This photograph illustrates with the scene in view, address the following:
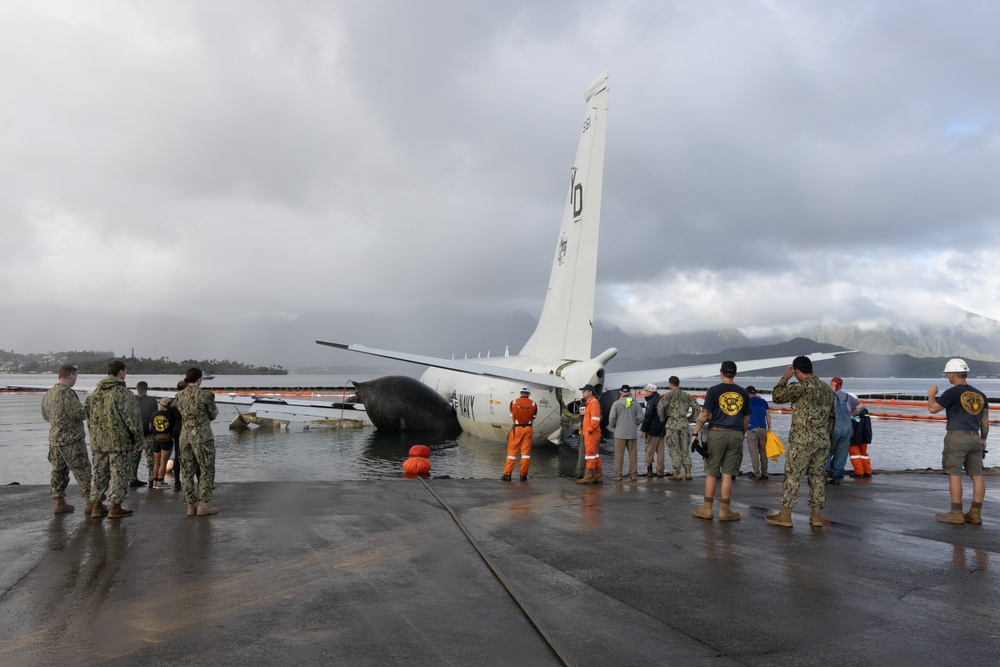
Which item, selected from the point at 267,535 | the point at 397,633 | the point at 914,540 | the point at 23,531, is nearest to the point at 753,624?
the point at 397,633

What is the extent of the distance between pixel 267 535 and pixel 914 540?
25.1ft

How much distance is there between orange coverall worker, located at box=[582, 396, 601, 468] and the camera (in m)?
12.1

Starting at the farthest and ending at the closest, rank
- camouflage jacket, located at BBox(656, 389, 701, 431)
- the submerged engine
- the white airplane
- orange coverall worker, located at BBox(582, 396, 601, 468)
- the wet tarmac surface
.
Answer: the submerged engine → the white airplane → camouflage jacket, located at BBox(656, 389, 701, 431) → orange coverall worker, located at BBox(582, 396, 601, 468) → the wet tarmac surface

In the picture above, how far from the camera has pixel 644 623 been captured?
15.5 ft

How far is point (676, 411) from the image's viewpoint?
1302 cm

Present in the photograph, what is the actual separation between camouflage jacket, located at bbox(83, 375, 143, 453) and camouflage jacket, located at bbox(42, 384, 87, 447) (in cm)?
22

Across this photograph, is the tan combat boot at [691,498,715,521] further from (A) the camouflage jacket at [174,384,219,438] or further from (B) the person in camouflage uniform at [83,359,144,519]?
(B) the person in camouflage uniform at [83,359,144,519]

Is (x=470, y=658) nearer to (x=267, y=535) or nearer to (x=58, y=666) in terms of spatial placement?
(x=58, y=666)

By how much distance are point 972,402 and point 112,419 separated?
37.3ft

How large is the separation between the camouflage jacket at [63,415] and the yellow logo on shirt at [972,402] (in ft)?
39.1

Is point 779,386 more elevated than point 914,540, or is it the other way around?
point 779,386

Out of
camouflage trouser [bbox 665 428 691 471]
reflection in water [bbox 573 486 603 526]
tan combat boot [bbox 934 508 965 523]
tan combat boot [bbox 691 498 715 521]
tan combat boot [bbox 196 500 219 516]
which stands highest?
camouflage trouser [bbox 665 428 691 471]

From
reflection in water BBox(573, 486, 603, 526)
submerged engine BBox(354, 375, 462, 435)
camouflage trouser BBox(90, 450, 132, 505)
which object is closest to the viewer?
camouflage trouser BBox(90, 450, 132, 505)

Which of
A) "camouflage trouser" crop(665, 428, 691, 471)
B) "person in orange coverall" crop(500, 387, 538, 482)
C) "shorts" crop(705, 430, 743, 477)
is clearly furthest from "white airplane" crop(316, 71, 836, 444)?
"shorts" crop(705, 430, 743, 477)
